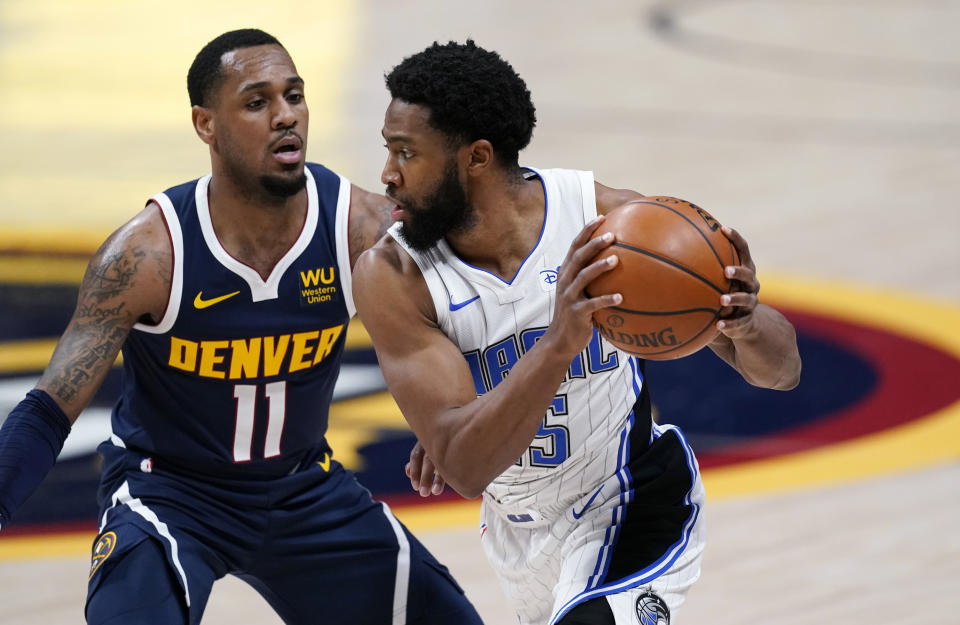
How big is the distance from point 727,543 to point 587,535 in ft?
8.49

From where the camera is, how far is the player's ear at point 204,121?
14.9 ft

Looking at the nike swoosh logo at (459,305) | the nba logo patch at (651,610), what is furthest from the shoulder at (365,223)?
the nba logo patch at (651,610)

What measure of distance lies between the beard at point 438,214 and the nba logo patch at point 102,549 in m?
1.26

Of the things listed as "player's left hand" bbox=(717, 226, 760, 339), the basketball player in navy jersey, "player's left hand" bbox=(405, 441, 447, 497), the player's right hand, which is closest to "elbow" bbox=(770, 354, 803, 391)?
"player's left hand" bbox=(717, 226, 760, 339)

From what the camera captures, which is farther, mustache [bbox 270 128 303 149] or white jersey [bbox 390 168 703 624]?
mustache [bbox 270 128 303 149]

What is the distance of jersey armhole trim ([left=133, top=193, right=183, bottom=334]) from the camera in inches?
172

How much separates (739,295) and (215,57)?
1890 millimetres

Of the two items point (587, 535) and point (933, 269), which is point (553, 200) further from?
point (933, 269)

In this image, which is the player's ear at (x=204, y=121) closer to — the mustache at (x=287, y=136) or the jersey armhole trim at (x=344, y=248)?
the mustache at (x=287, y=136)

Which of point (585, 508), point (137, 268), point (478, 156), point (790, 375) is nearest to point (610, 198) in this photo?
point (478, 156)

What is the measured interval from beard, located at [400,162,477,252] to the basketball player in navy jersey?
74cm

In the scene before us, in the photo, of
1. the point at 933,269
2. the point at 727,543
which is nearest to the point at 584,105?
the point at 933,269

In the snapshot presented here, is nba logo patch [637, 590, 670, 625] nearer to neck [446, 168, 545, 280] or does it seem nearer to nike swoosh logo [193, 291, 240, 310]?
neck [446, 168, 545, 280]

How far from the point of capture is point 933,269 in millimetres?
10102
